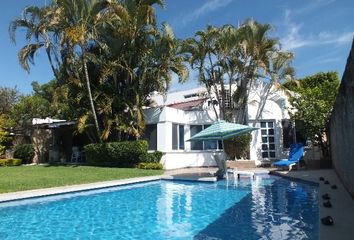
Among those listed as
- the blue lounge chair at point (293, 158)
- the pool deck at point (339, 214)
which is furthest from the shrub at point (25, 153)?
the pool deck at point (339, 214)

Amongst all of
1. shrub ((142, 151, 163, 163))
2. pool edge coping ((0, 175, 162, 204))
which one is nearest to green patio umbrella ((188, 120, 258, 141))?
pool edge coping ((0, 175, 162, 204))

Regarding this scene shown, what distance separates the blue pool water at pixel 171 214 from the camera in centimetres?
776

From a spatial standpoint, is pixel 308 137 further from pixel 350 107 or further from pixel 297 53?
pixel 350 107

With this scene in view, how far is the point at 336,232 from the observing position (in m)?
5.99

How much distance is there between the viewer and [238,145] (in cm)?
2361

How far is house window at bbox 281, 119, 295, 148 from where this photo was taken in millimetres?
24672

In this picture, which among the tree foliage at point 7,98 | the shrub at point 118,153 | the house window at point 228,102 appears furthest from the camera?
the tree foliage at point 7,98

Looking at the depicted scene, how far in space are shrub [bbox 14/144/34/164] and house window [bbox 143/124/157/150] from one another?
389 inches

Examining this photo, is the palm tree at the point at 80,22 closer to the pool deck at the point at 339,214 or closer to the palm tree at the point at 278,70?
the palm tree at the point at 278,70

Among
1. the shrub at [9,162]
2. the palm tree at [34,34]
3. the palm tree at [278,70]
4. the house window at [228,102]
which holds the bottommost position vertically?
the shrub at [9,162]

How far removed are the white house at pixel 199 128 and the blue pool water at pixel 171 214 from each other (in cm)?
940

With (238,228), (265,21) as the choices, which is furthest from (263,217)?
(265,21)

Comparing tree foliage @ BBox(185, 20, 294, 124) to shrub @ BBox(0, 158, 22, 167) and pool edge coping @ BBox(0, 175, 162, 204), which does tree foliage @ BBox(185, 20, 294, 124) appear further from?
shrub @ BBox(0, 158, 22, 167)

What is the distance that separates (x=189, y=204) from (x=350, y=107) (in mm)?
5714
